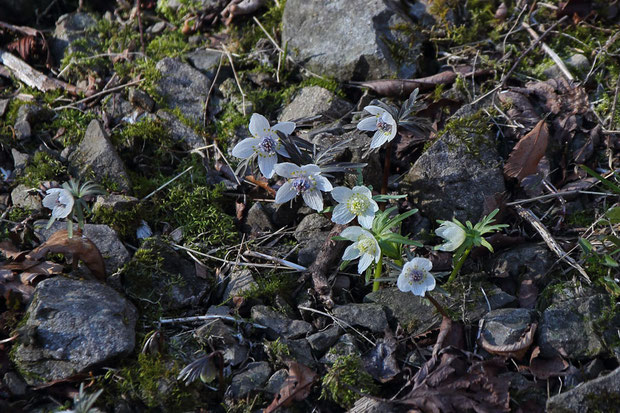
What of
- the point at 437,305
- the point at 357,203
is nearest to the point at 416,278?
the point at 437,305

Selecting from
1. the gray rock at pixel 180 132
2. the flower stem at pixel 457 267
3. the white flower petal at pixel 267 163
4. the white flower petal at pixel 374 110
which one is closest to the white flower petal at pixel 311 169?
the white flower petal at pixel 267 163

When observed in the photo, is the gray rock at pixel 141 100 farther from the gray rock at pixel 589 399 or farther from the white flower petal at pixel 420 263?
the gray rock at pixel 589 399

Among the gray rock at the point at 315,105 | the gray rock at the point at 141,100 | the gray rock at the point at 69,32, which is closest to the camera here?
the gray rock at the point at 315,105

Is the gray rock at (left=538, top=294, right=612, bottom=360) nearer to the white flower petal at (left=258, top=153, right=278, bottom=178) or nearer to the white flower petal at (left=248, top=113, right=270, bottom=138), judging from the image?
the white flower petal at (left=258, top=153, right=278, bottom=178)

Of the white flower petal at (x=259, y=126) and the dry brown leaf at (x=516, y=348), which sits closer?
the dry brown leaf at (x=516, y=348)

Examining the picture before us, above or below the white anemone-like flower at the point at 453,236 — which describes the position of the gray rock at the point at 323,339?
below

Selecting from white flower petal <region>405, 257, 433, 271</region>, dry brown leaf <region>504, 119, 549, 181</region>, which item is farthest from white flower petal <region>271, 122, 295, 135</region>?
dry brown leaf <region>504, 119, 549, 181</region>
